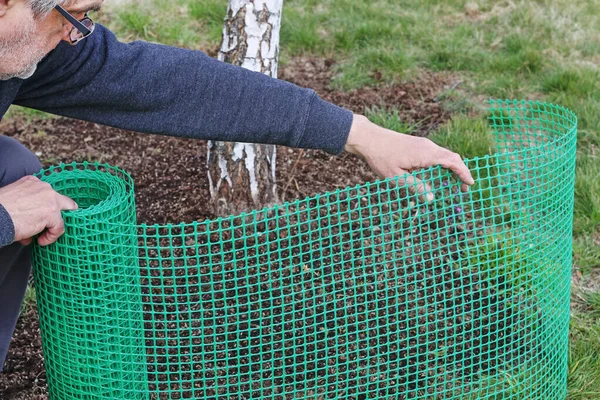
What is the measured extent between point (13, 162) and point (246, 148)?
1.17 meters

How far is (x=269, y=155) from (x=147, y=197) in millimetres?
653

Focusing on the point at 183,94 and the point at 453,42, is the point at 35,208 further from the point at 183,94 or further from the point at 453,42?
the point at 453,42

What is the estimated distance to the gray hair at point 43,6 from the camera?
1836 mm

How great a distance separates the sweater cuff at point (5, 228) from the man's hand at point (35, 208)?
0.01 meters

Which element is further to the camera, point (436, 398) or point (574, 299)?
point (574, 299)

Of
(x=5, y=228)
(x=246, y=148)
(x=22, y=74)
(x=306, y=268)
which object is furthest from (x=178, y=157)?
(x=5, y=228)

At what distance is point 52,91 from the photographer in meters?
2.25

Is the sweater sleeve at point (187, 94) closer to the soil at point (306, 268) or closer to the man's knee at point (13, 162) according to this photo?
the man's knee at point (13, 162)

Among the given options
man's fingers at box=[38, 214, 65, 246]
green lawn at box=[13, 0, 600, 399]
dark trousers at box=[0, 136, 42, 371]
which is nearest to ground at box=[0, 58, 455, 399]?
green lawn at box=[13, 0, 600, 399]

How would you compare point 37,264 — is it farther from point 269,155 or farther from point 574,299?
point 574,299

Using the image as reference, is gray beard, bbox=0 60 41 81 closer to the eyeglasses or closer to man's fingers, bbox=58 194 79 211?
the eyeglasses

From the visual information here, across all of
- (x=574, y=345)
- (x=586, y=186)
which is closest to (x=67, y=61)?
(x=574, y=345)

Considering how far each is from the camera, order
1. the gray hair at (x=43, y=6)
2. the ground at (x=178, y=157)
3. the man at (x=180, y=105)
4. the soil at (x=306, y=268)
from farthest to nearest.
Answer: the ground at (x=178, y=157) → the soil at (x=306, y=268) → the man at (x=180, y=105) → the gray hair at (x=43, y=6)

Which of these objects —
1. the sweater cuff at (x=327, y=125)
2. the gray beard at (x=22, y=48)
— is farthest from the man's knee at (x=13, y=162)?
the sweater cuff at (x=327, y=125)
